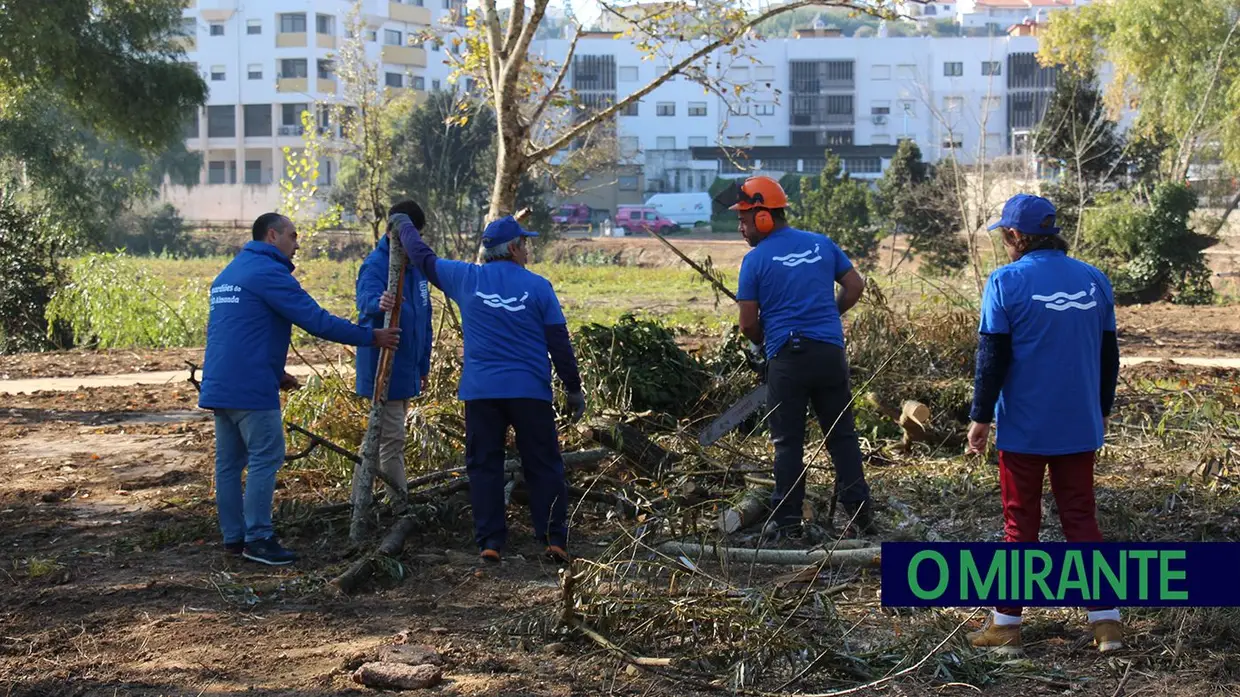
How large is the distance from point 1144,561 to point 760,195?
3.86 metres

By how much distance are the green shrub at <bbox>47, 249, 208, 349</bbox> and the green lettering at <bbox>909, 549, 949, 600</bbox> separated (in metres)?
16.4

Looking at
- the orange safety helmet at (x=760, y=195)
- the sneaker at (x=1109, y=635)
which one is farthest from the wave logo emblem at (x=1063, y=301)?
the orange safety helmet at (x=760, y=195)

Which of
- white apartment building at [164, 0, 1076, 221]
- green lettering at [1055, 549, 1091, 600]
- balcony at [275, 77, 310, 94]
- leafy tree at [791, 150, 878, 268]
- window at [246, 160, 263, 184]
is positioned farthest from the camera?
window at [246, 160, 263, 184]

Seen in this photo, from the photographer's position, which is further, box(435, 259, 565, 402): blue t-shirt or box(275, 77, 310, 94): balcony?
box(275, 77, 310, 94): balcony

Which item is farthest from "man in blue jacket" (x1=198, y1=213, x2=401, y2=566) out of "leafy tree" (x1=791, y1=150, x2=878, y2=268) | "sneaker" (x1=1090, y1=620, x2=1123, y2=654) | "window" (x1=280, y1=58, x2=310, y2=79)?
"window" (x1=280, y1=58, x2=310, y2=79)

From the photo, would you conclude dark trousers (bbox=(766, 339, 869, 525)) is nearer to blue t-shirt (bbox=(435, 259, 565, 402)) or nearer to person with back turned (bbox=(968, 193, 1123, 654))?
blue t-shirt (bbox=(435, 259, 565, 402))

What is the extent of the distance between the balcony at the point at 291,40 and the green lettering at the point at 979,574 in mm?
79602

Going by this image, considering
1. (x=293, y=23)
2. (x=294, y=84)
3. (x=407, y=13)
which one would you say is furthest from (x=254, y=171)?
(x=407, y=13)

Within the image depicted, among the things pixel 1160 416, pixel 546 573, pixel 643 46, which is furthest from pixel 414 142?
pixel 546 573

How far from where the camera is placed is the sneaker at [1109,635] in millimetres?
5164

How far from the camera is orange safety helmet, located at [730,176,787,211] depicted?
7172 mm

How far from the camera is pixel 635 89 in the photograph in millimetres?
82188

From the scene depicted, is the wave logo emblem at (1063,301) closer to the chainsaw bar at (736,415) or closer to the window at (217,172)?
the chainsaw bar at (736,415)

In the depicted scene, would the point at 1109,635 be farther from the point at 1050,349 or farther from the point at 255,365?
the point at 255,365
